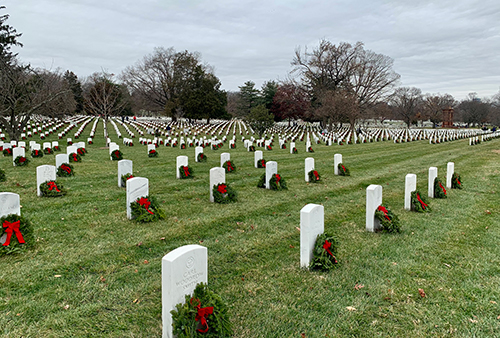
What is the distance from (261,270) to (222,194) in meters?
3.71

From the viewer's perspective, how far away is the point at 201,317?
119 inches

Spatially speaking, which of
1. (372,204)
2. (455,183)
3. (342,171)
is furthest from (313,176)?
(372,204)

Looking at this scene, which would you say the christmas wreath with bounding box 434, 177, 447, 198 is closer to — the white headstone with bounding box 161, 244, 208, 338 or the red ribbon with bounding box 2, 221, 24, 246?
the white headstone with bounding box 161, 244, 208, 338

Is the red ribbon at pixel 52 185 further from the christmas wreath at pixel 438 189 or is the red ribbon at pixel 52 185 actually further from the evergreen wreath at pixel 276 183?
the christmas wreath at pixel 438 189

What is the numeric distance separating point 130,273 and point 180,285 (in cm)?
177

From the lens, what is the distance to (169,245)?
5512 millimetres

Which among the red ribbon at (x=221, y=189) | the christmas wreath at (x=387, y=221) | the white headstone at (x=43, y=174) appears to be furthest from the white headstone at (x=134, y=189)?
the christmas wreath at (x=387, y=221)

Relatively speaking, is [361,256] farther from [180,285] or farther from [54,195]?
[54,195]

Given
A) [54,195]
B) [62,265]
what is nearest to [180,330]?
[62,265]

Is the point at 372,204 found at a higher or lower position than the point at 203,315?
higher

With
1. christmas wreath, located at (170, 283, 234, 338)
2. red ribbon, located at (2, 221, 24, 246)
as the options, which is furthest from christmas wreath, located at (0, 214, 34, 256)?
christmas wreath, located at (170, 283, 234, 338)

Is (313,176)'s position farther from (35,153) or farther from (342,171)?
(35,153)

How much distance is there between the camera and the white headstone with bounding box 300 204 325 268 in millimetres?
4609

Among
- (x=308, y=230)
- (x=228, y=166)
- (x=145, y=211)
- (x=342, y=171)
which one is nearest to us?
(x=308, y=230)
